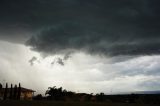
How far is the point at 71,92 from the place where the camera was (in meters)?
82.6

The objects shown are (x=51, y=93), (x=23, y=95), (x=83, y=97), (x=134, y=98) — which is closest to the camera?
(x=134, y=98)

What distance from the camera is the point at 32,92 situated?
396ft

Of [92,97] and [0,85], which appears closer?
[92,97]

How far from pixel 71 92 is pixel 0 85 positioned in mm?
28610

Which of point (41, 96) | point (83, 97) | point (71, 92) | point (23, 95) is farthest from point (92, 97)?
point (23, 95)

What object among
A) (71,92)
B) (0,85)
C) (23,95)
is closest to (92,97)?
(71,92)

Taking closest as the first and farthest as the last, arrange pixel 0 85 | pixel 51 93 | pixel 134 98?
1. pixel 134 98
2. pixel 51 93
3. pixel 0 85

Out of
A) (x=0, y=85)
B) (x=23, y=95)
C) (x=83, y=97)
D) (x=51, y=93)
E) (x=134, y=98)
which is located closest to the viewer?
(x=134, y=98)

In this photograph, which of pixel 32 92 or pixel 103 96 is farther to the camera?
pixel 32 92

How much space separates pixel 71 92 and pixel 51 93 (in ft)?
20.5

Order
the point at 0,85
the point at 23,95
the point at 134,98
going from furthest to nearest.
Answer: the point at 23,95 → the point at 0,85 → the point at 134,98

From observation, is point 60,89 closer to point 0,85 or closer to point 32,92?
point 0,85

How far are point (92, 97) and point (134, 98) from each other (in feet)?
38.3

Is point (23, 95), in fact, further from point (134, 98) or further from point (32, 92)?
point (134, 98)
